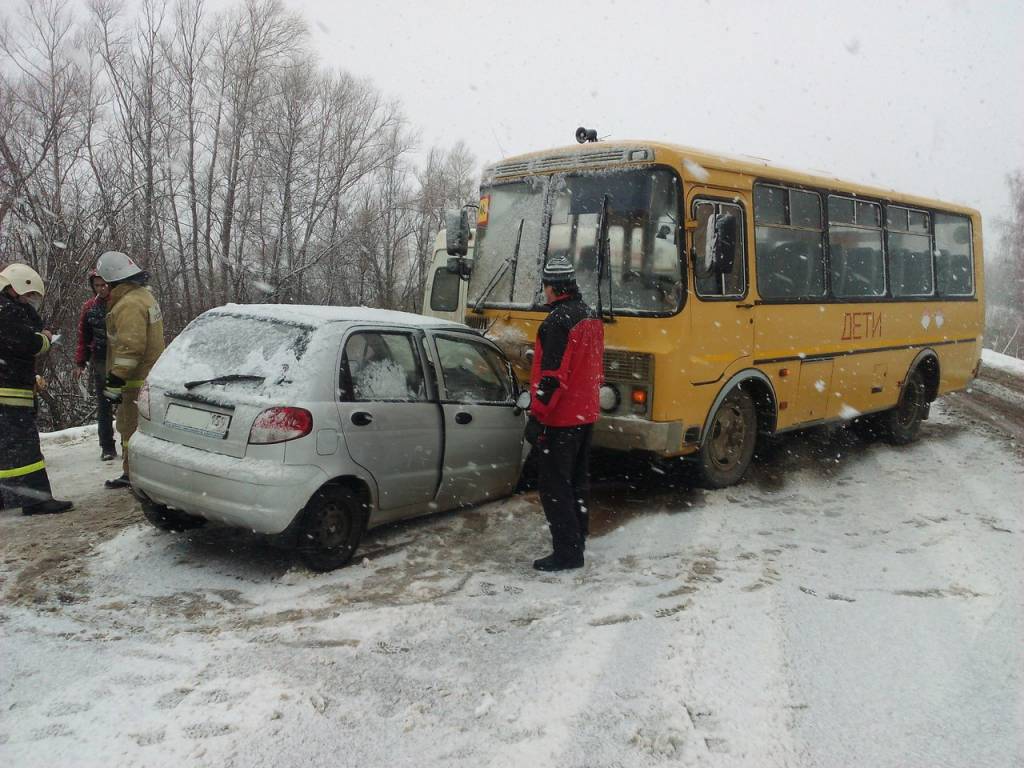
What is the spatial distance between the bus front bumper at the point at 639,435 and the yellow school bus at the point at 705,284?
0.04ft

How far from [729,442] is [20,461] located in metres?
5.93

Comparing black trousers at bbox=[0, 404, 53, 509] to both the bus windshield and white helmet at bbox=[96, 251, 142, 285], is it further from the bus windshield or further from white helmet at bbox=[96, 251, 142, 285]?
the bus windshield

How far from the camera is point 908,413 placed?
10.5m

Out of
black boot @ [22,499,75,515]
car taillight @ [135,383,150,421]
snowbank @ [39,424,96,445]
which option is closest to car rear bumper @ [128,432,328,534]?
car taillight @ [135,383,150,421]

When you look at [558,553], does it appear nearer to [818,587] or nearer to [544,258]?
[818,587]

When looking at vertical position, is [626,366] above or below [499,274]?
below

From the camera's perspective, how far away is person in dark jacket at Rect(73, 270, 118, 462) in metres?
7.66

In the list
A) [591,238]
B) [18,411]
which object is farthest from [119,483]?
[591,238]

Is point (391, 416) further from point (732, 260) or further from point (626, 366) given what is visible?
point (732, 260)

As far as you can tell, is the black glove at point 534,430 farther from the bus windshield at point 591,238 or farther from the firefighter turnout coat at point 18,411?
the firefighter turnout coat at point 18,411

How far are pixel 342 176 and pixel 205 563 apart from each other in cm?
3058

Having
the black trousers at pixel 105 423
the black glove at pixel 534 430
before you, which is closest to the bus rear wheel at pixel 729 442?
the black glove at pixel 534 430

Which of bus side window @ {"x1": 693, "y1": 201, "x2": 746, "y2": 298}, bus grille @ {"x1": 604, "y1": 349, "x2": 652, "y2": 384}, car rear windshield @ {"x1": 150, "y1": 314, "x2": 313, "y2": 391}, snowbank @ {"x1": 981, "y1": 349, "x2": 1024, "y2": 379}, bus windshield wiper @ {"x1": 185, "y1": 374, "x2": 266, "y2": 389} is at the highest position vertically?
bus side window @ {"x1": 693, "y1": 201, "x2": 746, "y2": 298}

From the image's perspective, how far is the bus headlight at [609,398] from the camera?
6.69 metres
